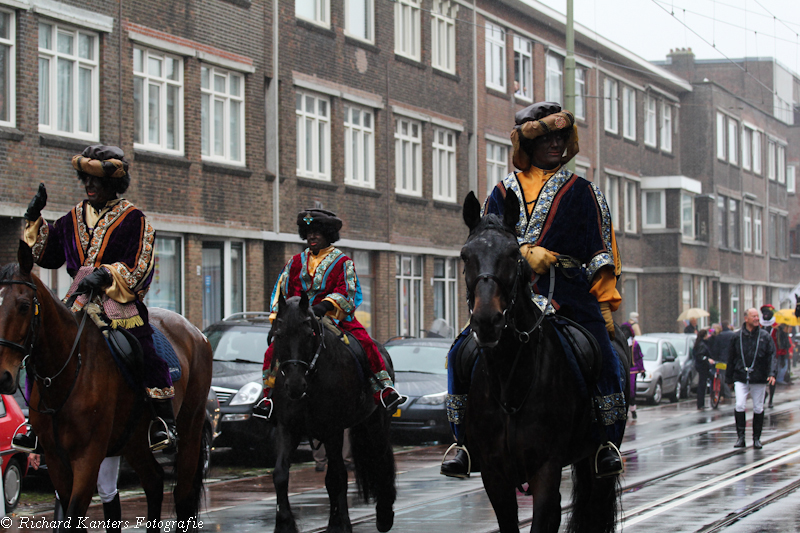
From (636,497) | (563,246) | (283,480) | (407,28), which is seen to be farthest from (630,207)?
(563,246)

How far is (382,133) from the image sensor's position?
30906 millimetres

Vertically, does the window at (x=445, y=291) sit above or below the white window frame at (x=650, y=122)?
below

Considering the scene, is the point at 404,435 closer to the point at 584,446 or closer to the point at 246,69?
the point at 246,69

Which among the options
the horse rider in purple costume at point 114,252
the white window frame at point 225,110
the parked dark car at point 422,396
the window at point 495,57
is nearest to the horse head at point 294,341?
the horse rider in purple costume at point 114,252

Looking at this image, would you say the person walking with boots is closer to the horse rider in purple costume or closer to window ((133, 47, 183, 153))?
window ((133, 47, 183, 153))

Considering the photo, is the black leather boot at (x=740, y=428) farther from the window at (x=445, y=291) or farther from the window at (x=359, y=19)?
the window at (x=445, y=291)

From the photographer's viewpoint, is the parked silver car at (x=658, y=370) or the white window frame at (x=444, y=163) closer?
the parked silver car at (x=658, y=370)

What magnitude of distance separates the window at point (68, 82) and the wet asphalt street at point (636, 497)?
28.1ft

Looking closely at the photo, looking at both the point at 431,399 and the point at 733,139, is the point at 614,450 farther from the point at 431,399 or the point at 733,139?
the point at 733,139

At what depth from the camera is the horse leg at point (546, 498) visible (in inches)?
234

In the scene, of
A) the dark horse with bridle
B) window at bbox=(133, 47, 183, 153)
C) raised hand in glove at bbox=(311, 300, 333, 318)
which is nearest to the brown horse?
raised hand in glove at bbox=(311, 300, 333, 318)

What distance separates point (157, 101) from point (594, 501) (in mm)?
17492

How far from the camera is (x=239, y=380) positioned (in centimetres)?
1599

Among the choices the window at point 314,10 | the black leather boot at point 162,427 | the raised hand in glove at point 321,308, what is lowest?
the black leather boot at point 162,427
